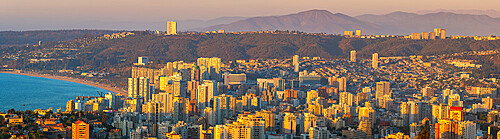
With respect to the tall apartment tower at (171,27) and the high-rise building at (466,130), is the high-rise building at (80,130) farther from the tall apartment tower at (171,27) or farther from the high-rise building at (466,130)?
the tall apartment tower at (171,27)

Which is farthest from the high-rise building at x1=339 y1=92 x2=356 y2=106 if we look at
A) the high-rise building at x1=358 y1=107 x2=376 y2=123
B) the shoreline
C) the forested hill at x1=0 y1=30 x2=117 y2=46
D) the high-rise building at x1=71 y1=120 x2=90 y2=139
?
the forested hill at x1=0 y1=30 x2=117 y2=46

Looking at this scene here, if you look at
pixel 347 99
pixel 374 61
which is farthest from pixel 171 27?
pixel 347 99

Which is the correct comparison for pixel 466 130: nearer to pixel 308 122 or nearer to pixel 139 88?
pixel 308 122

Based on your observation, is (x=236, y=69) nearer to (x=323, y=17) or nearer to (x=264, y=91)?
(x=264, y=91)

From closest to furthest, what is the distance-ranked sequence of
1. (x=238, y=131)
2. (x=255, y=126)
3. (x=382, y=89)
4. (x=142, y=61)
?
(x=238, y=131)
(x=255, y=126)
(x=382, y=89)
(x=142, y=61)

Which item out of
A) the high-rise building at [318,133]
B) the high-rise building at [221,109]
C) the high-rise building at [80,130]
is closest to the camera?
the high-rise building at [80,130]

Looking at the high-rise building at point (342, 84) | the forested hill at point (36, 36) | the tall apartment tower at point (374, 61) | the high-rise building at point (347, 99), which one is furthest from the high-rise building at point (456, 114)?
the forested hill at point (36, 36)

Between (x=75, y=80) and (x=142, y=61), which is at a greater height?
(x=142, y=61)
